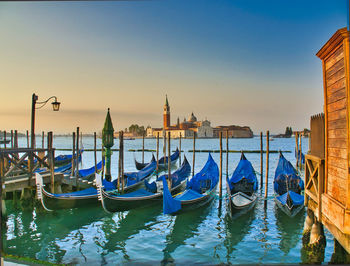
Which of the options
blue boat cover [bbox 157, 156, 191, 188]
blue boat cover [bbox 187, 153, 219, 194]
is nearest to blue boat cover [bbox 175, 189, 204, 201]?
blue boat cover [bbox 187, 153, 219, 194]

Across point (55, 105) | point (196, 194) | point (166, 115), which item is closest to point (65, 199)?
point (55, 105)

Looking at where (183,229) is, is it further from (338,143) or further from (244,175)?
(338,143)

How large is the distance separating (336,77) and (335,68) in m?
0.08

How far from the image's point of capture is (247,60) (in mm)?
5195

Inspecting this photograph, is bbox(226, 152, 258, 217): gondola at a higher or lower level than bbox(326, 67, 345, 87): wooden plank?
lower

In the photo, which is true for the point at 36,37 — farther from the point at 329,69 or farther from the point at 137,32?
the point at 329,69

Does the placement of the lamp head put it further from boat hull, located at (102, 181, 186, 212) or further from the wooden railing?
the wooden railing

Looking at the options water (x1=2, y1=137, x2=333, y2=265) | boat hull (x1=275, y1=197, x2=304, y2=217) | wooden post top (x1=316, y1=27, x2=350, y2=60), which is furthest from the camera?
boat hull (x1=275, y1=197, x2=304, y2=217)

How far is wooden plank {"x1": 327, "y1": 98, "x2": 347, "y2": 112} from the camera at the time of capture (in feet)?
7.69

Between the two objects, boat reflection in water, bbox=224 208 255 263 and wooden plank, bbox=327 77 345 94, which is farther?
boat reflection in water, bbox=224 208 255 263

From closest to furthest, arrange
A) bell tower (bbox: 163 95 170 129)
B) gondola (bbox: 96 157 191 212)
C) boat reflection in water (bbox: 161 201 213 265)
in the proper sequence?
1. boat reflection in water (bbox: 161 201 213 265)
2. gondola (bbox: 96 157 191 212)
3. bell tower (bbox: 163 95 170 129)

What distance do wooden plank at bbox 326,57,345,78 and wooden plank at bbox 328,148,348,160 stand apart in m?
0.71

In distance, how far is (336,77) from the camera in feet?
8.14

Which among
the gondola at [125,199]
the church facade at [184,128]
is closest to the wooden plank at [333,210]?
the gondola at [125,199]
